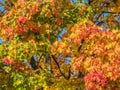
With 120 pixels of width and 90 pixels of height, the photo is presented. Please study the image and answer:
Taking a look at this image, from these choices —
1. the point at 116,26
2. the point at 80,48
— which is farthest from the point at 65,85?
the point at 116,26

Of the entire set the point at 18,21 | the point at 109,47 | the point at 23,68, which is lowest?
the point at 23,68

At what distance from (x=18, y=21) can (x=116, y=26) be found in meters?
5.63

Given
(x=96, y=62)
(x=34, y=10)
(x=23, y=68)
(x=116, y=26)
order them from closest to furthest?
(x=96, y=62) → (x=34, y=10) → (x=23, y=68) → (x=116, y=26)

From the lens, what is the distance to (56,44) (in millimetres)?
14094

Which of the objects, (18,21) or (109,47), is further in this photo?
(18,21)

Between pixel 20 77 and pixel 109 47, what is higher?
pixel 109 47

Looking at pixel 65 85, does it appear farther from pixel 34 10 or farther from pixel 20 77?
pixel 34 10

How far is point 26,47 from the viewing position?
13.7 meters

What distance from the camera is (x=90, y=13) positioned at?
15273 millimetres

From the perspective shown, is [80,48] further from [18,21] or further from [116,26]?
[116,26]

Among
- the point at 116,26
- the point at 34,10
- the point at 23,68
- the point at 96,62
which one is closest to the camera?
the point at 96,62

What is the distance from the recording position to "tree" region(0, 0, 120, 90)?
42.6 ft

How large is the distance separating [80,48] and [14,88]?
3.09 metres

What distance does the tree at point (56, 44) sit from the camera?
1298cm
